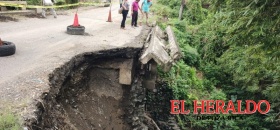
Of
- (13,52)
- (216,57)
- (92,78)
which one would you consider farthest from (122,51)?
(216,57)

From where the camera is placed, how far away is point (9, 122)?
3086mm

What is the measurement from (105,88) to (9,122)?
3940 millimetres

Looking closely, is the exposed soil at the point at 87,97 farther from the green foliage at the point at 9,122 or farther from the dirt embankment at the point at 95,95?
the green foliage at the point at 9,122

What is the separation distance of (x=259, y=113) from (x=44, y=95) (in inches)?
348

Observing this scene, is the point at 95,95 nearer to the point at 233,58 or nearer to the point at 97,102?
the point at 97,102

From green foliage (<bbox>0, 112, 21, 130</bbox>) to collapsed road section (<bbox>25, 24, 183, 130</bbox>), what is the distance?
105cm

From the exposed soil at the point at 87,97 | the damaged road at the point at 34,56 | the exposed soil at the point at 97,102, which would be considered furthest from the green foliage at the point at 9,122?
the exposed soil at the point at 97,102

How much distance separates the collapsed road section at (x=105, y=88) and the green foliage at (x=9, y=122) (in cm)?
105

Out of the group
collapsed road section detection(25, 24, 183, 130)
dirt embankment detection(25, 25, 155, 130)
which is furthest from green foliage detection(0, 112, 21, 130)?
collapsed road section detection(25, 24, 183, 130)

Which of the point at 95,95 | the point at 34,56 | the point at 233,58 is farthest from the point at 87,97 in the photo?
the point at 233,58

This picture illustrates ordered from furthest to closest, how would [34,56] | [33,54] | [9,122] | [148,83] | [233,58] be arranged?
1. [233,58]
2. [148,83]
3. [33,54]
4. [34,56]
5. [9,122]

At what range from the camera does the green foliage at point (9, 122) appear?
3004mm

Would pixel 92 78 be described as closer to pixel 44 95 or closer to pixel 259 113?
pixel 44 95

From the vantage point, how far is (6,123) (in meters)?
3.06
